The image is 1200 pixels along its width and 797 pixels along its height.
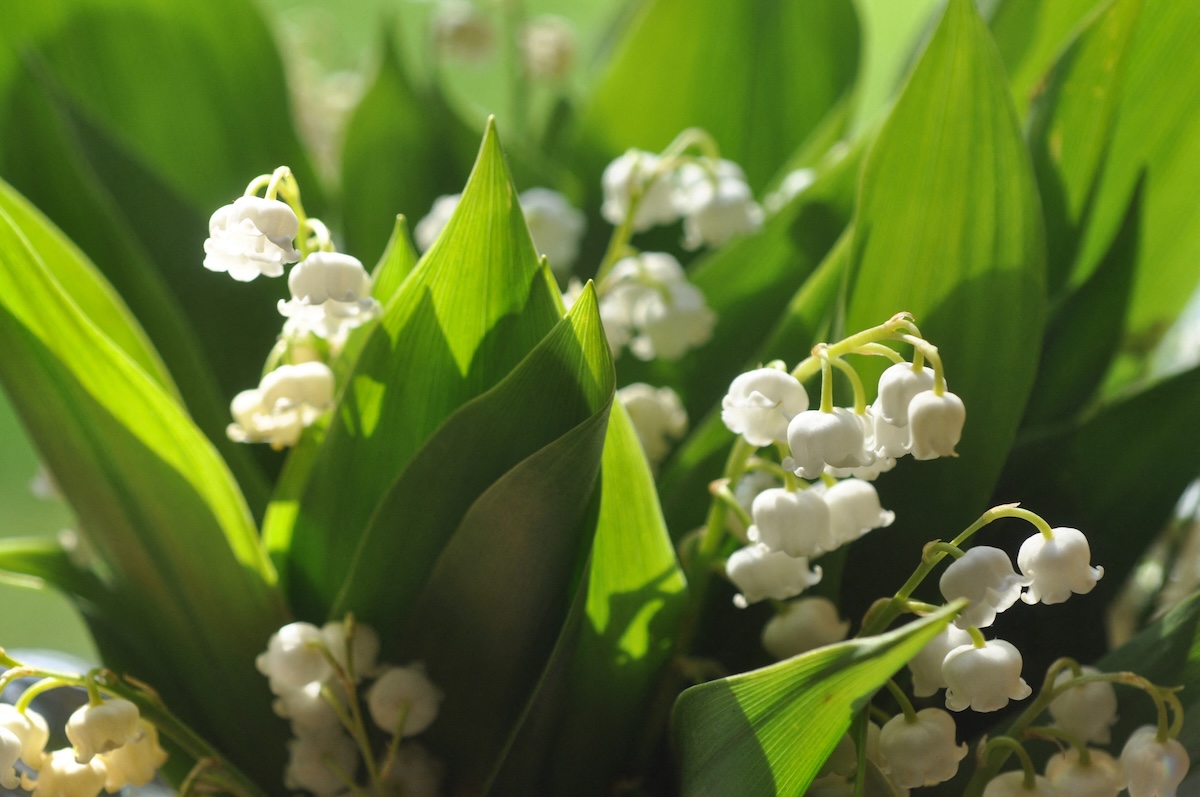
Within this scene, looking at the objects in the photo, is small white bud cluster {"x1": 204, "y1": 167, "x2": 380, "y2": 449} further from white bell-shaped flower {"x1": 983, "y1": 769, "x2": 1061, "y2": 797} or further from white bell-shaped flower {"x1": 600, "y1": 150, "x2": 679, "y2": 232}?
white bell-shaped flower {"x1": 983, "y1": 769, "x2": 1061, "y2": 797}

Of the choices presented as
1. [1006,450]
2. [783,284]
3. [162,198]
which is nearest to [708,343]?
[783,284]

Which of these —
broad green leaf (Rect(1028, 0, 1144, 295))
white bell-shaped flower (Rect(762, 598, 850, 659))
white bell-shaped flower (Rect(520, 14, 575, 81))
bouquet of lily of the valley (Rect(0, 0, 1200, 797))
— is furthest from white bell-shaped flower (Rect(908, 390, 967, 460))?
white bell-shaped flower (Rect(520, 14, 575, 81))

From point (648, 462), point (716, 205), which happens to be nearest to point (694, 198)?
point (716, 205)

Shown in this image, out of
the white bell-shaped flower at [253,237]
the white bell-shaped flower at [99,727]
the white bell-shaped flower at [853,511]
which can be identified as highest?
the white bell-shaped flower at [253,237]

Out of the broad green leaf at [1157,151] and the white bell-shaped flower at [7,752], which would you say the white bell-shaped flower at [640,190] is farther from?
the white bell-shaped flower at [7,752]

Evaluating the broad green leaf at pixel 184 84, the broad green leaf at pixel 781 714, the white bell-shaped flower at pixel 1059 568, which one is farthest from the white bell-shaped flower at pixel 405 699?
the broad green leaf at pixel 184 84

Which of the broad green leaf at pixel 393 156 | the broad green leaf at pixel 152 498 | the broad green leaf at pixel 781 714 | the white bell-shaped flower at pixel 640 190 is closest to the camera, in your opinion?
the broad green leaf at pixel 781 714

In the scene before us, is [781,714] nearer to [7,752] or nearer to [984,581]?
[984,581]
